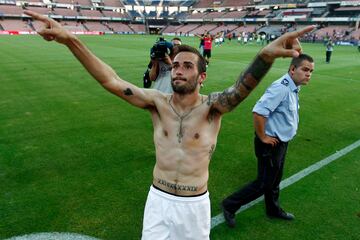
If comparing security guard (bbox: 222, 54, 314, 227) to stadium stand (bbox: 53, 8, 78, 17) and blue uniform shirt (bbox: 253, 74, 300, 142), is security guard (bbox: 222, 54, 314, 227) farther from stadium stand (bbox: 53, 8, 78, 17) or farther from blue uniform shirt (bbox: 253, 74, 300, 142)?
stadium stand (bbox: 53, 8, 78, 17)

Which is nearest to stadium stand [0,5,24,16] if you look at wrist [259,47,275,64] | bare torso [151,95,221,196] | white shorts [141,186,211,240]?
bare torso [151,95,221,196]

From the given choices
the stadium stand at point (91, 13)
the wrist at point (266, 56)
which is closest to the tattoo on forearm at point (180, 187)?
the wrist at point (266, 56)

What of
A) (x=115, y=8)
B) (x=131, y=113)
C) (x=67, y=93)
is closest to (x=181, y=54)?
(x=131, y=113)

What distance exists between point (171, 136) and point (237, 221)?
2.14m

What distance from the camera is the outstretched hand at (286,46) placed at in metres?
2.35

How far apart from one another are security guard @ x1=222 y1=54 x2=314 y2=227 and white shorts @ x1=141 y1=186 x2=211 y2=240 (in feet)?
5.37

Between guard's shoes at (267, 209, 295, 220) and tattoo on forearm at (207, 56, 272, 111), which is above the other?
tattoo on forearm at (207, 56, 272, 111)

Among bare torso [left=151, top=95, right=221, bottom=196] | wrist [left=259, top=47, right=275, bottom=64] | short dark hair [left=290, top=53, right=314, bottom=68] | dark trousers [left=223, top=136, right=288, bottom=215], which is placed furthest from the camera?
dark trousers [left=223, top=136, right=288, bottom=215]

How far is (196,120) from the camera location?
2871 mm

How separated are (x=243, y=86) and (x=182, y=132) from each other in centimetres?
64

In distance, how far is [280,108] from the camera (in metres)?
4.05

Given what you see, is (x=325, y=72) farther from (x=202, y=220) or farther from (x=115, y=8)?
(x=115, y=8)

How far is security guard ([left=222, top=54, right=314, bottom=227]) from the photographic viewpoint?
13.1ft

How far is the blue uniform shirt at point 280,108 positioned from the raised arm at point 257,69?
1.29 meters
